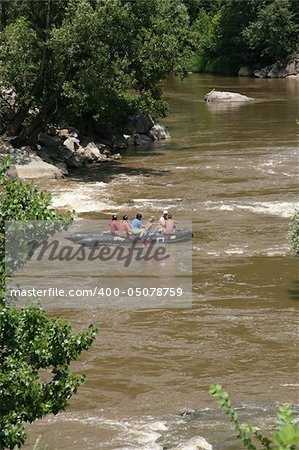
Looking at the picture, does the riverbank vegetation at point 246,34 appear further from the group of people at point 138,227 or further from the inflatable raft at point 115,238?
the inflatable raft at point 115,238

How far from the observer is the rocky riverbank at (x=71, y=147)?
1190 inches

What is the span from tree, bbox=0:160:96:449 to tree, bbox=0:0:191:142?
21.2 metres

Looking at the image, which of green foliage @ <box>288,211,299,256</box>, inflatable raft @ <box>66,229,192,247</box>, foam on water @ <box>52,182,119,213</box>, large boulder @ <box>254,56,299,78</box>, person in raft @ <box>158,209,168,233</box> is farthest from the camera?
large boulder @ <box>254,56,299,78</box>

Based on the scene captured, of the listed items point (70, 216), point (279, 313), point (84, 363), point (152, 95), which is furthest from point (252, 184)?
point (70, 216)

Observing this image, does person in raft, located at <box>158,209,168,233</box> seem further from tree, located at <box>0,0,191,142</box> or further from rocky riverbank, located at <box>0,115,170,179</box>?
tree, located at <box>0,0,191,142</box>

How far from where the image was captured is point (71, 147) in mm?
34312

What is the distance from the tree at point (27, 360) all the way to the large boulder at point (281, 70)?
6481 cm

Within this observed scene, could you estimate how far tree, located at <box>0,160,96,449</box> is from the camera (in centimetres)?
800

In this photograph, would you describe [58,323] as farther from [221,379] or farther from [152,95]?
[152,95]

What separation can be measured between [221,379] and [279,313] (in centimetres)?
332

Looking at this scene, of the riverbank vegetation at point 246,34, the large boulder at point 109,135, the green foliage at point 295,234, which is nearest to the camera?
the green foliage at point 295,234

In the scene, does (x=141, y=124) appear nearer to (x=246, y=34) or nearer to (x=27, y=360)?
(x=27, y=360)

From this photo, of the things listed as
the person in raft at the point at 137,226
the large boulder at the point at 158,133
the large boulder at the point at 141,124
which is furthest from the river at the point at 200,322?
the large boulder at the point at 141,124

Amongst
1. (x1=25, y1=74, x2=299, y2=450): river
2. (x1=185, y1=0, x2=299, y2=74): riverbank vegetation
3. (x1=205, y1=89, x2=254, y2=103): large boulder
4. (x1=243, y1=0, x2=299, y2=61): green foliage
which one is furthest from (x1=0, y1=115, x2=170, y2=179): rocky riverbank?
(x1=243, y1=0, x2=299, y2=61): green foliage
